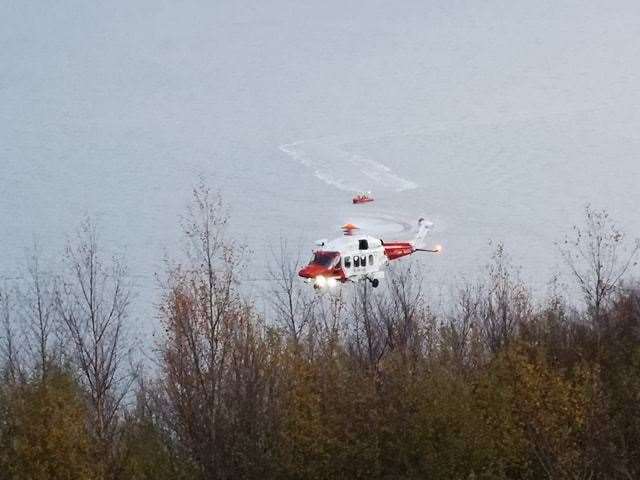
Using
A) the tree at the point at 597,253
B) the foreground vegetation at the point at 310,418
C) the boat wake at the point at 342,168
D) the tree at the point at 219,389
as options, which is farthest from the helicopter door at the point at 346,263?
the boat wake at the point at 342,168

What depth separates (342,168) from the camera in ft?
98.0

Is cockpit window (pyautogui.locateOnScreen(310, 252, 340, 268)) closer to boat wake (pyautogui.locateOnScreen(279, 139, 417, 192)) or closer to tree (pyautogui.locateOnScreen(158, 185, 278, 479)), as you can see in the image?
tree (pyautogui.locateOnScreen(158, 185, 278, 479))

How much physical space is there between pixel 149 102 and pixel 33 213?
11828 mm

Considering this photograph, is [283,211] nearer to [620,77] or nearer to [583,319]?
[583,319]

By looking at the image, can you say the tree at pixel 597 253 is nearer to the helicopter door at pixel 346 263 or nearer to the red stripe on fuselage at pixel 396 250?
the red stripe on fuselage at pixel 396 250

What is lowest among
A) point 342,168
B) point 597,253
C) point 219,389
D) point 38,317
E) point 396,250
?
point 219,389

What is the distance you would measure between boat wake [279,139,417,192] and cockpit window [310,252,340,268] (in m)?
8.52

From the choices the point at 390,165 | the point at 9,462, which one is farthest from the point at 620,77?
the point at 9,462

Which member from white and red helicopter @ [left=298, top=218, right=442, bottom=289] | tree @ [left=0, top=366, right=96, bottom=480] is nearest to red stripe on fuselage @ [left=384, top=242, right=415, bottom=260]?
white and red helicopter @ [left=298, top=218, right=442, bottom=289]

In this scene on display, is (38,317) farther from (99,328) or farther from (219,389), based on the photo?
(219,389)

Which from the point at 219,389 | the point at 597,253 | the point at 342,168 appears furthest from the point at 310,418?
the point at 342,168

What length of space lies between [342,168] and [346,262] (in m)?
10.8

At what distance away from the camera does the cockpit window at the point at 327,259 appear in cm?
1898

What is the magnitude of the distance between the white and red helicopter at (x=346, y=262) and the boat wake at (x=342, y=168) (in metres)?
7.83
